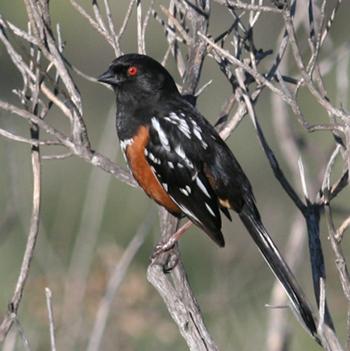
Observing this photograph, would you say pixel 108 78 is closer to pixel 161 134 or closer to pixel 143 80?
pixel 143 80

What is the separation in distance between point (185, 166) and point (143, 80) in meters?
0.45

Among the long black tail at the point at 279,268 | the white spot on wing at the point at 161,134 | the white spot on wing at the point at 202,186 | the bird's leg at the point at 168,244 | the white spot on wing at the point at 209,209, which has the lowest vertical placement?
the long black tail at the point at 279,268

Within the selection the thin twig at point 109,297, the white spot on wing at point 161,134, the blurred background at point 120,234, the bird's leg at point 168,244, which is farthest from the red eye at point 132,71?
the thin twig at point 109,297

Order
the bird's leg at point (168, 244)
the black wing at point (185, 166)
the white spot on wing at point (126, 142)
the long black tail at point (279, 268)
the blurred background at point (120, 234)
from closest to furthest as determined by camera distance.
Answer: the long black tail at point (279, 268), the bird's leg at point (168, 244), the black wing at point (185, 166), the white spot on wing at point (126, 142), the blurred background at point (120, 234)

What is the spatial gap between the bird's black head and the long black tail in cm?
61

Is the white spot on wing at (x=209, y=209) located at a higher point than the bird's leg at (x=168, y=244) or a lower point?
higher

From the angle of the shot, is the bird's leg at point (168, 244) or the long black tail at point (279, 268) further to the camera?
the bird's leg at point (168, 244)

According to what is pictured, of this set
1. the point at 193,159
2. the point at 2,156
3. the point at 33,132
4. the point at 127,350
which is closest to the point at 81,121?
the point at 33,132

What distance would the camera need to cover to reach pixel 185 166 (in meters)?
4.35

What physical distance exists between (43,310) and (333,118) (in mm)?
2297

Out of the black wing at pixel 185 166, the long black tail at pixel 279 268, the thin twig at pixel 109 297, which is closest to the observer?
the long black tail at pixel 279 268

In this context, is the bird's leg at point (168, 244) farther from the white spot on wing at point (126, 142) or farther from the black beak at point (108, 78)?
the black beak at point (108, 78)

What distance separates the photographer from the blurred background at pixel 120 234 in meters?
5.02

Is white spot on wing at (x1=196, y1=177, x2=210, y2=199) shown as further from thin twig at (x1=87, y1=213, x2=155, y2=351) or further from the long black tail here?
thin twig at (x1=87, y1=213, x2=155, y2=351)
